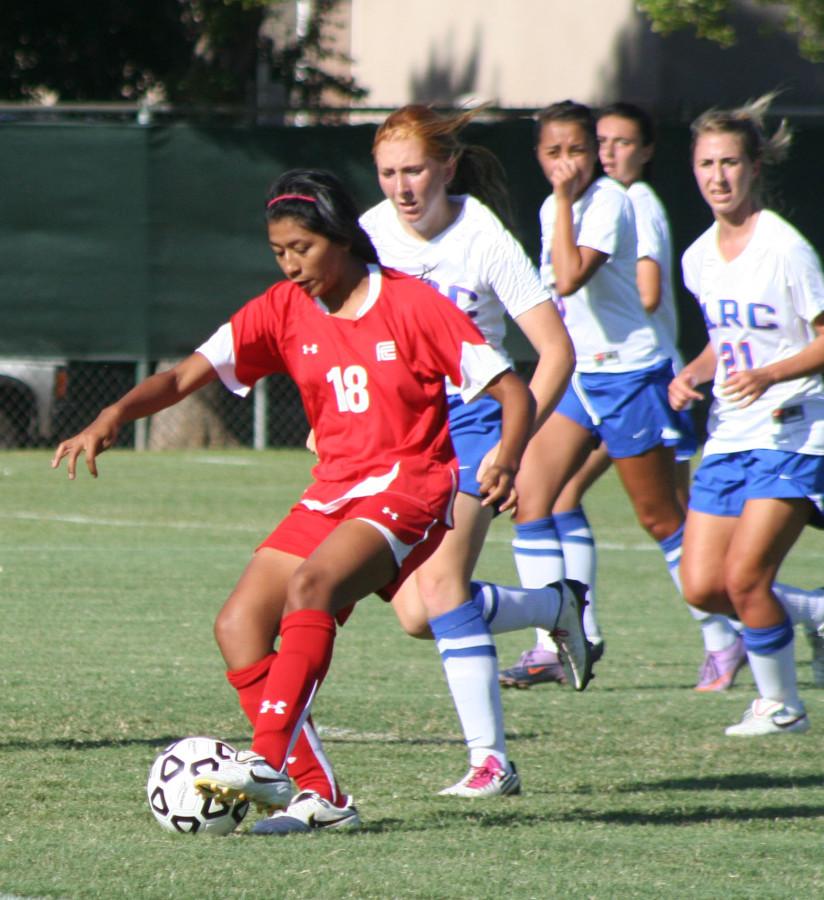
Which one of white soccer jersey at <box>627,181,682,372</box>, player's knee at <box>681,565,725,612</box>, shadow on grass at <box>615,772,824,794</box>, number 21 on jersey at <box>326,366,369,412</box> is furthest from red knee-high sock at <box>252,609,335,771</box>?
white soccer jersey at <box>627,181,682,372</box>

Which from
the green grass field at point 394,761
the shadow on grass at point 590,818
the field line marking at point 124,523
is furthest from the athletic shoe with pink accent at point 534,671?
the field line marking at point 124,523

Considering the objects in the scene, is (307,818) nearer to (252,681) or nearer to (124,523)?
(252,681)

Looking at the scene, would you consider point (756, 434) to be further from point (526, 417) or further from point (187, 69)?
point (187, 69)

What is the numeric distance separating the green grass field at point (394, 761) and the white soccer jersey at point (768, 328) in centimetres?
104

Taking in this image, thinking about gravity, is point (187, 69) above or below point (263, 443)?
above

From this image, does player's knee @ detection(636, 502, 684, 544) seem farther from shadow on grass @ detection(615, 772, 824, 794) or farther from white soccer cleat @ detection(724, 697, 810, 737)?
shadow on grass @ detection(615, 772, 824, 794)

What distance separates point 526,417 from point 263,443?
43.9 ft

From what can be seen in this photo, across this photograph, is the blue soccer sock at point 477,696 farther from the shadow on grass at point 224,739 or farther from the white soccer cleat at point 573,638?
the white soccer cleat at point 573,638

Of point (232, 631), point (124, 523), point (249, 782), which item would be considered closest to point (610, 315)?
point (232, 631)

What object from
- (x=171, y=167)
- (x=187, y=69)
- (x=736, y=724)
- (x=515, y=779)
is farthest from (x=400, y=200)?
(x=187, y=69)

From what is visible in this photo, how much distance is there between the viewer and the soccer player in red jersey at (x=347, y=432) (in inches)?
190

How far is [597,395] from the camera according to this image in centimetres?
777

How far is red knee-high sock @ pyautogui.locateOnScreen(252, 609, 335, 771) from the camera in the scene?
14.9 ft

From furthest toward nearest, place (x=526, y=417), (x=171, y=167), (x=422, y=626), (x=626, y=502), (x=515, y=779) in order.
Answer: (x=171, y=167) < (x=626, y=502) < (x=422, y=626) < (x=515, y=779) < (x=526, y=417)
